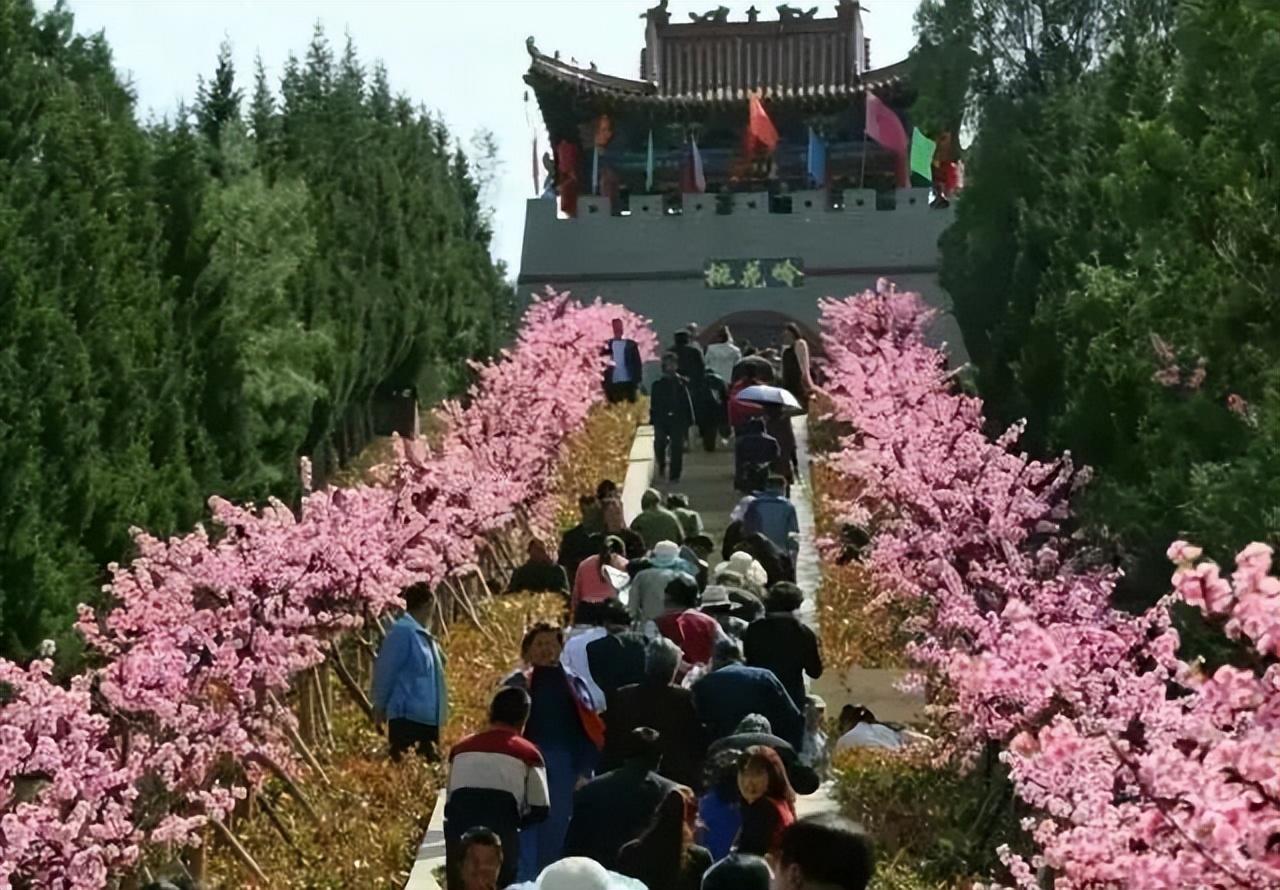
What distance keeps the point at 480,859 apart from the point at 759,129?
3918 cm

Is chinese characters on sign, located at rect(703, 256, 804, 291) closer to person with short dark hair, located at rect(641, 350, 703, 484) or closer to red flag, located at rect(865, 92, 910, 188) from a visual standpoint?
red flag, located at rect(865, 92, 910, 188)

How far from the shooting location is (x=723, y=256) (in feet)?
151

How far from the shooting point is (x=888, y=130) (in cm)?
4666

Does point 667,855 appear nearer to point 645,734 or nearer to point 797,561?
point 645,734


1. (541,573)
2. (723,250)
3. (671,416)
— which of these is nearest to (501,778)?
(541,573)

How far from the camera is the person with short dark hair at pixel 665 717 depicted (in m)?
9.62

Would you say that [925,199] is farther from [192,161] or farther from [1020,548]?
[1020,548]

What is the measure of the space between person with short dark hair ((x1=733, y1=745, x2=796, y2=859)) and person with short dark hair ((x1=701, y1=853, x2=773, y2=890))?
1.54 meters

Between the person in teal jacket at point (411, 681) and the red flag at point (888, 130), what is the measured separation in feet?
112

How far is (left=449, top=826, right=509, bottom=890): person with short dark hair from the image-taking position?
743 centimetres

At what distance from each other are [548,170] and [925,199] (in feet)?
23.7

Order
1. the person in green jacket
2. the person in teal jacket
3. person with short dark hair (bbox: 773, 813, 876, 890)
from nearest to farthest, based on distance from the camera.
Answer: person with short dark hair (bbox: 773, 813, 876, 890) → the person in teal jacket → the person in green jacket

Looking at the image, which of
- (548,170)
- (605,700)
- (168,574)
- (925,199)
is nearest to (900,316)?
(925,199)

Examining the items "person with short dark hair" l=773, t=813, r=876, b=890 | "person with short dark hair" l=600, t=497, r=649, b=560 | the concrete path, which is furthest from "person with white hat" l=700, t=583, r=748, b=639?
"person with short dark hair" l=773, t=813, r=876, b=890
